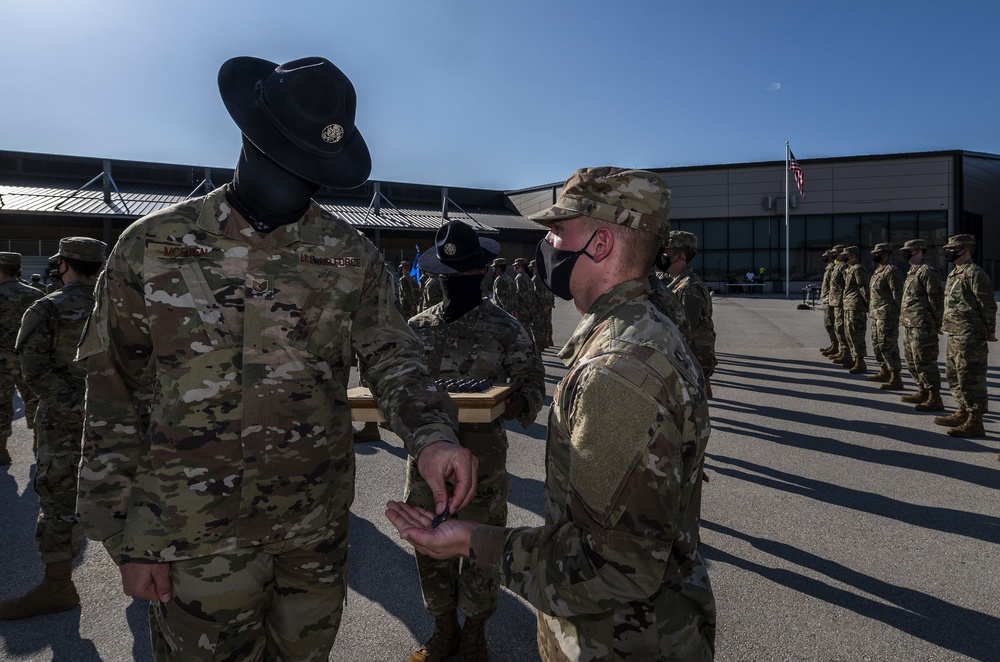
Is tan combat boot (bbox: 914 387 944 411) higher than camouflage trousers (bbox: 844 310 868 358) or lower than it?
lower

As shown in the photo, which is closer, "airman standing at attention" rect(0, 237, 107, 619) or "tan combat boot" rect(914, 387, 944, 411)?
"airman standing at attention" rect(0, 237, 107, 619)

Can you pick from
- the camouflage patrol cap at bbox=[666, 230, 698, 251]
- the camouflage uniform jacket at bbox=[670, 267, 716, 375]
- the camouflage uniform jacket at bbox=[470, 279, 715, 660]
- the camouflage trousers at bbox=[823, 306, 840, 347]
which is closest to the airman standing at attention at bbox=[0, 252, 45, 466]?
the camouflage uniform jacket at bbox=[470, 279, 715, 660]

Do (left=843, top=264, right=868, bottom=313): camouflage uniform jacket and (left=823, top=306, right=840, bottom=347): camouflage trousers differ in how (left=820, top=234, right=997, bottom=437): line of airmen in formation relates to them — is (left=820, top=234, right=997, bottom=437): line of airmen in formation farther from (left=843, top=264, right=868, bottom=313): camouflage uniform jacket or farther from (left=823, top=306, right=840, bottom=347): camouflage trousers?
(left=823, top=306, right=840, bottom=347): camouflage trousers

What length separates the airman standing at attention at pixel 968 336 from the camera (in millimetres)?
7172

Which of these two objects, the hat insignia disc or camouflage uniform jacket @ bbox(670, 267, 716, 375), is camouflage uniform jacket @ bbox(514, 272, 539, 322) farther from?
the hat insignia disc

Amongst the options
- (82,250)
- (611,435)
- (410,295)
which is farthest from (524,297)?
(611,435)

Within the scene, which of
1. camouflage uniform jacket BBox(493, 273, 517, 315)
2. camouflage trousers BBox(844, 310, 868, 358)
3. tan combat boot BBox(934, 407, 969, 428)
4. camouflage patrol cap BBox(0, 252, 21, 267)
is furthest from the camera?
camouflage uniform jacket BBox(493, 273, 517, 315)

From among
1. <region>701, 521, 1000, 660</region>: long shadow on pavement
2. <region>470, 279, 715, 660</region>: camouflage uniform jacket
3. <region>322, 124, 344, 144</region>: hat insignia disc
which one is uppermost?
<region>322, 124, 344, 144</region>: hat insignia disc

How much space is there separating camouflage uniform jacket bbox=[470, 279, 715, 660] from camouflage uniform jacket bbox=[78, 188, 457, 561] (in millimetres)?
485

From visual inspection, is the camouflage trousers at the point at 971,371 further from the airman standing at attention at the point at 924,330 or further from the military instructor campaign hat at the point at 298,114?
the military instructor campaign hat at the point at 298,114

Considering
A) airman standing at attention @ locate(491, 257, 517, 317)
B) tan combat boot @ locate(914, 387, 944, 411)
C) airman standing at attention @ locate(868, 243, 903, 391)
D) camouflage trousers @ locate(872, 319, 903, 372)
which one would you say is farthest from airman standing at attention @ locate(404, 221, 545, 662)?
airman standing at attention @ locate(491, 257, 517, 317)

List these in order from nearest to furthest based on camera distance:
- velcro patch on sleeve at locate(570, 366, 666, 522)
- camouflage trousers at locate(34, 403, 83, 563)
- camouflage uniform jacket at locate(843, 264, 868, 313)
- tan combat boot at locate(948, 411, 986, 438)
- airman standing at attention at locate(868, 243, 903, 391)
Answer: velcro patch on sleeve at locate(570, 366, 666, 522) → camouflage trousers at locate(34, 403, 83, 563) → tan combat boot at locate(948, 411, 986, 438) → airman standing at attention at locate(868, 243, 903, 391) → camouflage uniform jacket at locate(843, 264, 868, 313)

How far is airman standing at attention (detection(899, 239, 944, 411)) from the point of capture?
8453 millimetres

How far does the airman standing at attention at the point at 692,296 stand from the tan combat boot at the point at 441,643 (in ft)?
15.1
